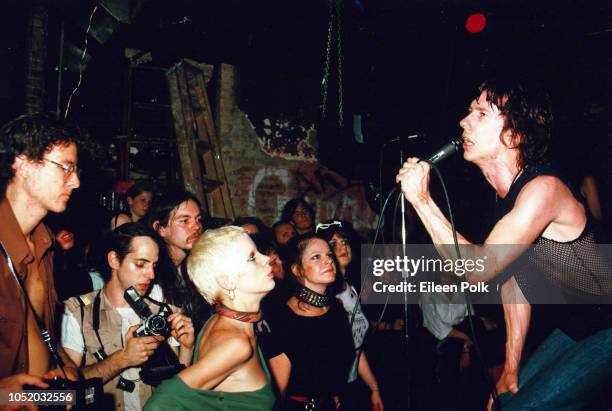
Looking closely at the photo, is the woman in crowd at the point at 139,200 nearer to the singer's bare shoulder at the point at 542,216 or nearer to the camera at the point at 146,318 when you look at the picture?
the camera at the point at 146,318

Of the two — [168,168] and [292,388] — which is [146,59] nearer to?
[168,168]

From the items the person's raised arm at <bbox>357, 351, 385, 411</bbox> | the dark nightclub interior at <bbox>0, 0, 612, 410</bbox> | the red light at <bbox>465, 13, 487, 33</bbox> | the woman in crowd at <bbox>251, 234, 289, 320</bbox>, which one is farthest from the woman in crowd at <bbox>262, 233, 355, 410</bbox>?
the red light at <bbox>465, 13, 487, 33</bbox>

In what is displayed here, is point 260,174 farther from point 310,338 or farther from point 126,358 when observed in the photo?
point 126,358

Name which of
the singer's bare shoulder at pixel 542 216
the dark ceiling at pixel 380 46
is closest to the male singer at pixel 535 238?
the singer's bare shoulder at pixel 542 216

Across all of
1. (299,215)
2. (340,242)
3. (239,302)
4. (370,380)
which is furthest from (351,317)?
(299,215)

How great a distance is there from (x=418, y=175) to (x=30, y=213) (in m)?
1.97

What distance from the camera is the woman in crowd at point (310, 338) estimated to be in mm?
2907

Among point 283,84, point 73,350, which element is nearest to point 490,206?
point 283,84

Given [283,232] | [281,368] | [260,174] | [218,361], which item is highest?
[260,174]

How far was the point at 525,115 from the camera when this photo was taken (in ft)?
7.52

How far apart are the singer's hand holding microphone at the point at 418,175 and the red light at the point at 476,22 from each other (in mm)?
3642

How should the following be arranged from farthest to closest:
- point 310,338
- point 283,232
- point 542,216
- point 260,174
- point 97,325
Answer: point 260,174 → point 283,232 → point 310,338 → point 97,325 → point 542,216

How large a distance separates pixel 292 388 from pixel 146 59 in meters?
5.19

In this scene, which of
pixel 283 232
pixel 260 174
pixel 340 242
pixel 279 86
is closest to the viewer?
pixel 340 242
